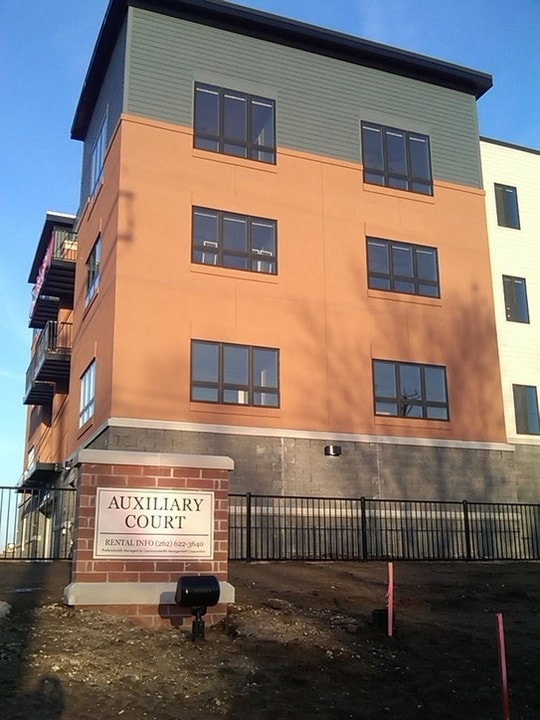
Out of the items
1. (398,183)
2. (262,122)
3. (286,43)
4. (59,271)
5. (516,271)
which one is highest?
(286,43)

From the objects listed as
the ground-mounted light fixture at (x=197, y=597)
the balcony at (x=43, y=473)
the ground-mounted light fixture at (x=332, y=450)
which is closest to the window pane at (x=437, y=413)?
the ground-mounted light fixture at (x=332, y=450)

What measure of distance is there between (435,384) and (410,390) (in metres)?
0.89

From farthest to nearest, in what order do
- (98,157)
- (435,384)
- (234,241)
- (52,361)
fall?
(52,361), (98,157), (435,384), (234,241)

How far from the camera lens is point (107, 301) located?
2131cm

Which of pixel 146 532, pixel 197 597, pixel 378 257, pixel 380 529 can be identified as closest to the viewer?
pixel 197 597

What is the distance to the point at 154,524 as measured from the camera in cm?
937

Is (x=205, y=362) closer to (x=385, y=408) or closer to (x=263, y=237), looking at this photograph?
(x=263, y=237)

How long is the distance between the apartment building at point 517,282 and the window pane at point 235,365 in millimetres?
8610

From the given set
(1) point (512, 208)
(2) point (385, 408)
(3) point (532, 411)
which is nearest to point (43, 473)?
(2) point (385, 408)

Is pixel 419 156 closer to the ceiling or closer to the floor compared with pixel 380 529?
closer to the ceiling

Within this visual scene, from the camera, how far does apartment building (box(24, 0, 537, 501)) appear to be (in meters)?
20.6

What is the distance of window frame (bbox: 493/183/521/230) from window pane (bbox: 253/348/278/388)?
9.91m

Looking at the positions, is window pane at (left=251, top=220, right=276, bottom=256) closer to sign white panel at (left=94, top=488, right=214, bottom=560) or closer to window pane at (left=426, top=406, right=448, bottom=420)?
window pane at (left=426, top=406, right=448, bottom=420)

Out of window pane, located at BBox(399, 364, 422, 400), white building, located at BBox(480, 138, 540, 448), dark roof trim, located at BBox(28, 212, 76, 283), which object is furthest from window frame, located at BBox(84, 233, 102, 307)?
white building, located at BBox(480, 138, 540, 448)
